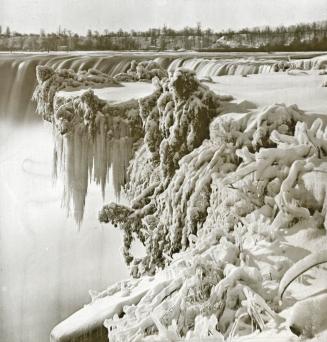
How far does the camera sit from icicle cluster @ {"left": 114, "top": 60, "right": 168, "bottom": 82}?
1963 millimetres

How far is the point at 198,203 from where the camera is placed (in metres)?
1.88

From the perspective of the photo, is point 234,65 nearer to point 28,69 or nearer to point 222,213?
point 222,213

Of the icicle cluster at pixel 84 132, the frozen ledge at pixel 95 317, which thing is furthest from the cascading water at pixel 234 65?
the frozen ledge at pixel 95 317

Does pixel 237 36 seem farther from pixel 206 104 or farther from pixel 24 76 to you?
pixel 24 76

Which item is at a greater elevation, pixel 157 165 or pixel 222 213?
pixel 157 165

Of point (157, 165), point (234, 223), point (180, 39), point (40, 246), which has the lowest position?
point (40, 246)

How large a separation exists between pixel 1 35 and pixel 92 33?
33 cm

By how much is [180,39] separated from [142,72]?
A: 0.56 ft

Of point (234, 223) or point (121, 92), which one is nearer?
point (234, 223)

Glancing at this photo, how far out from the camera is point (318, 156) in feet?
5.82

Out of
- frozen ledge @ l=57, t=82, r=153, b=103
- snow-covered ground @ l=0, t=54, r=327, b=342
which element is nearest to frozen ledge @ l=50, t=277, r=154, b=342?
snow-covered ground @ l=0, t=54, r=327, b=342

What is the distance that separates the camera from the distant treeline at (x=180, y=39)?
1.92m

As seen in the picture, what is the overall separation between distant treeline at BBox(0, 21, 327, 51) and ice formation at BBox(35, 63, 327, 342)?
0.15 meters

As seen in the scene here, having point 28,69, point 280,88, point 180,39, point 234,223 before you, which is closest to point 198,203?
point 234,223
